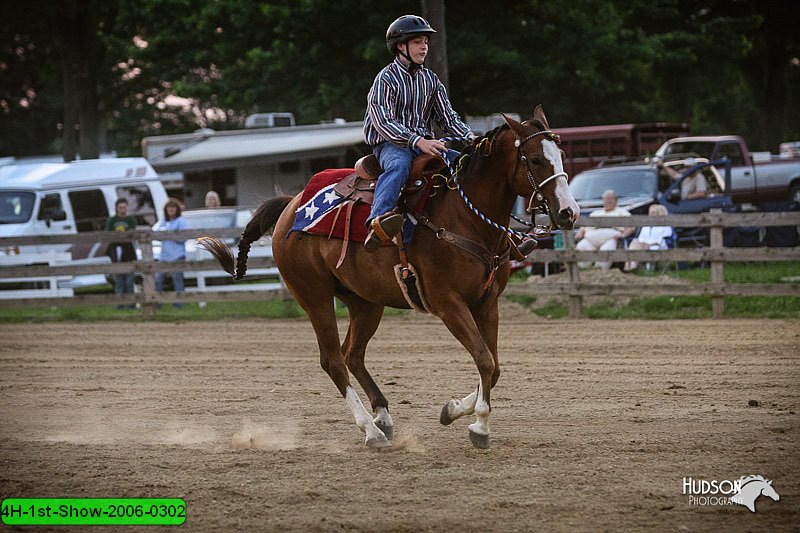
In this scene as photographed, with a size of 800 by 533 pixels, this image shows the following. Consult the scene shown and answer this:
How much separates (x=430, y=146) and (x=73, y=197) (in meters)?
16.6

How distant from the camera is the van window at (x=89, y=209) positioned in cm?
2184

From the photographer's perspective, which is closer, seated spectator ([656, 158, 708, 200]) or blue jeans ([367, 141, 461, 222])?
blue jeans ([367, 141, 461, 222])

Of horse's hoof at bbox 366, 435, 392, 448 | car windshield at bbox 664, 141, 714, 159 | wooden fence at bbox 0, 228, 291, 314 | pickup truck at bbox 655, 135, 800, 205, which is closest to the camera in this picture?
horse's hoof at bbox 366, 435, 392, 448

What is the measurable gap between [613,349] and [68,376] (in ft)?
19.6

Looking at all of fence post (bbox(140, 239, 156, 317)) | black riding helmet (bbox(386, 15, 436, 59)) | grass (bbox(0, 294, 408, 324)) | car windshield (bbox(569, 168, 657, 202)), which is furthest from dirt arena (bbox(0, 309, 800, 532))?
car windshield (bbox(569, 168, 657, 202))

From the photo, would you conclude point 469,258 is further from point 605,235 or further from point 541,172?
point 605,235

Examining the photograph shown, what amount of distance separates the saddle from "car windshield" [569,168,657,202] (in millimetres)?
13057

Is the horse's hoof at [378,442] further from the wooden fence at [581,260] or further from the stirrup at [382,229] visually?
the wooden fence at [581,260]

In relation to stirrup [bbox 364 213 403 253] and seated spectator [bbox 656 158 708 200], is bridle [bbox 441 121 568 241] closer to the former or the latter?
stirrup [bbox 364 213 403 253]

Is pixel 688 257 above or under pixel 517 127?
under

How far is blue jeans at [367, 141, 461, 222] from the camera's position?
6.92 metres

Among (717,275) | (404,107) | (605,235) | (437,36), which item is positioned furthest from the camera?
(605,235)

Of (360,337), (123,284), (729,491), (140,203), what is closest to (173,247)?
(123,284)

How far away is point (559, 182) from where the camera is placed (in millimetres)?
6430
